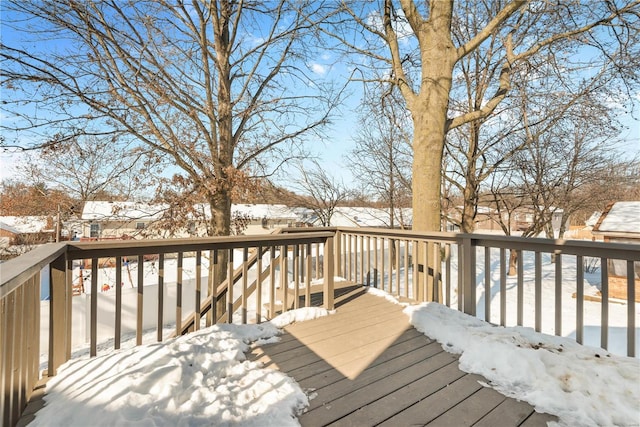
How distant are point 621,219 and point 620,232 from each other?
37.0 inches

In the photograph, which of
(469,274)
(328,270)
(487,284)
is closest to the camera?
(487,284)

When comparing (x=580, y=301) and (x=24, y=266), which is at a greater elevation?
(x=24, y=266)

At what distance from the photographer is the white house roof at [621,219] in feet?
23.6

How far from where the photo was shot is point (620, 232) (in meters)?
7.10

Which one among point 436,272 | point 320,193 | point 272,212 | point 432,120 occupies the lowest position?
point 436,272

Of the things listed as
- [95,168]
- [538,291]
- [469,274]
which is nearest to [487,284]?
[469,274]

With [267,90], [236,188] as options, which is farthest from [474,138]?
[236,188]

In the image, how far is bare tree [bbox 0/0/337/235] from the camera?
5.20 m

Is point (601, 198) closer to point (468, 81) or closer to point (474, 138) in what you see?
point (474, 138)

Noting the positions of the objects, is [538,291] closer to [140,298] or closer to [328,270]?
[328,270]

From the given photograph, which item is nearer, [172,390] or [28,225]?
[172,390]

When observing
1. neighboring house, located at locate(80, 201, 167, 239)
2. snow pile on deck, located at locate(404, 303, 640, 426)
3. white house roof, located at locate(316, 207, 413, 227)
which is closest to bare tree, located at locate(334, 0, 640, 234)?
snow pile on deck, located at locate(404, 303, 640, 426)

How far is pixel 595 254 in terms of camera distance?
229cm

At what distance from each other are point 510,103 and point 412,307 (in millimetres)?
8132
